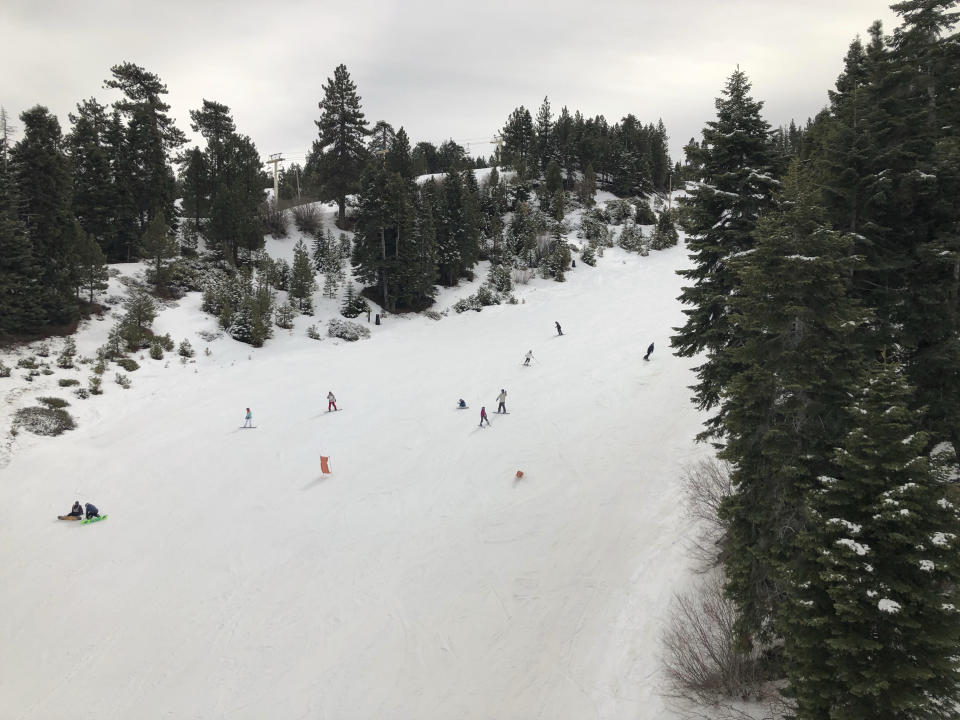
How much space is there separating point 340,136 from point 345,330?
2532 cm

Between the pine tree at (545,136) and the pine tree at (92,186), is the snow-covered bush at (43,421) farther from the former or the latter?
the pine tree at (545,136)

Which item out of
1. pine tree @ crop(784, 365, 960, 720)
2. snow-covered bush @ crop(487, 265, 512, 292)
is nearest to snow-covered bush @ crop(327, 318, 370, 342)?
snow-covered bush @ crop(487, 265, 512, 292)

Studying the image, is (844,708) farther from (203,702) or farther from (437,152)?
(437,152)

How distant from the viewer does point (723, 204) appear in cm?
1473

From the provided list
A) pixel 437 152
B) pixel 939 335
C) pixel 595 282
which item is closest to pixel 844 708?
pixel 939 335

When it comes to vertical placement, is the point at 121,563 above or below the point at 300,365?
below

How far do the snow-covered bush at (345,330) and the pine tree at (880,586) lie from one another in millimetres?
33462

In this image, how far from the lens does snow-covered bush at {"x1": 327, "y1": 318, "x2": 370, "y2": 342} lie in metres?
37.1

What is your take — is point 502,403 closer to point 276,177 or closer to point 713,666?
point 713,666

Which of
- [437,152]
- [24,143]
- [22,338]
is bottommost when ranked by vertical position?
[22,338]

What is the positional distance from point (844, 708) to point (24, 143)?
139 ft

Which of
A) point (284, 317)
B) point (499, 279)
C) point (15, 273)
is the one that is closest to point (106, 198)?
point (15, 273)

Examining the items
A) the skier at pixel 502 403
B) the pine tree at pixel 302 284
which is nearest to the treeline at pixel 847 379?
the skier at pixel 502 403

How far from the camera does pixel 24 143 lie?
28.7 metres
